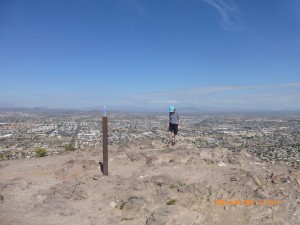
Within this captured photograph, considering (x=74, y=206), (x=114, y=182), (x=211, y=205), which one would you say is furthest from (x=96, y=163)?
(x=211, y=205)

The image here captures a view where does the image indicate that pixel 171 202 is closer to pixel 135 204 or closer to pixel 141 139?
pixel 135 204

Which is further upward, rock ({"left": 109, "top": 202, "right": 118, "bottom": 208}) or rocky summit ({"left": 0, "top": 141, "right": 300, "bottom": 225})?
rocky summit ({"left": 0, "top": 141, "right": 300, "bottom": 225})

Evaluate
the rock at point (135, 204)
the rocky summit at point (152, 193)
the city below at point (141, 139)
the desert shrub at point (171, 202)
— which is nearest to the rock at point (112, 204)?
the rocky summit at point (152, 193)

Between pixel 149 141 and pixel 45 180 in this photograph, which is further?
pixel 149 141

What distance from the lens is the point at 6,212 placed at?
7.57 meters

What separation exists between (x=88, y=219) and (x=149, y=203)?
5.71ft

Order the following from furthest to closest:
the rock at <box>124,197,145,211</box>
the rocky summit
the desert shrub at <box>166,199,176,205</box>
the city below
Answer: the city below → the desert shrub at <box>166,199,176,205</box> → the rock at <box>124,197,145,211</box> → the rocky summit

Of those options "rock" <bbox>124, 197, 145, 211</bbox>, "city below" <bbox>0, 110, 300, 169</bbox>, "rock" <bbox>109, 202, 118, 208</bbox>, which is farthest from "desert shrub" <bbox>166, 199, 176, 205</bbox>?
"city below" <bbox>0, 110, 300, 169</bbox>

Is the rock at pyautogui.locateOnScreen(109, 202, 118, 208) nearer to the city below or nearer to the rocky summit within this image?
the rocky summit

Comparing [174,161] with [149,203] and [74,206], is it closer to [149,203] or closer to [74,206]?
[149,203]

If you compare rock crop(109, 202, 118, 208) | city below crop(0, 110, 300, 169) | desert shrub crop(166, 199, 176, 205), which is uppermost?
desert shrub crop(166, 199, 176, 205)

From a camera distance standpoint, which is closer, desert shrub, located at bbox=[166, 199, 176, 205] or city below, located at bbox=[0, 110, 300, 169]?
desert shrub, located at bbox=[166, 199, 176, 205]

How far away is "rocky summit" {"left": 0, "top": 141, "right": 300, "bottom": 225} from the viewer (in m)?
7.51

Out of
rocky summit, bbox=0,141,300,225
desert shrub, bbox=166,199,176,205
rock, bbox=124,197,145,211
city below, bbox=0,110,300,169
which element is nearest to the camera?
rocky summit, bbox=0,141,300,225
